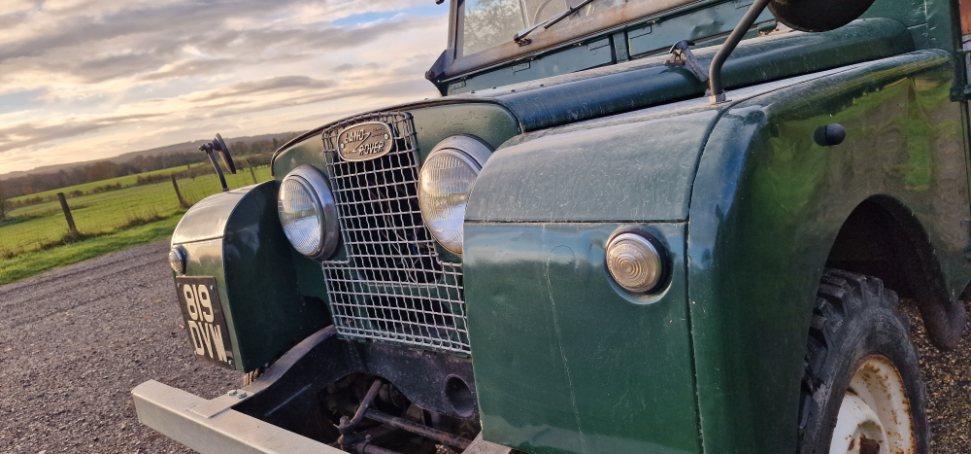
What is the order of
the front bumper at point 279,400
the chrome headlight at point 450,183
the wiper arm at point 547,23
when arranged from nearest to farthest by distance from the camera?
1. the chrome headlight at point 450,183
2. the front bumper at point 279,400
3. the wiper arm at point 547,23

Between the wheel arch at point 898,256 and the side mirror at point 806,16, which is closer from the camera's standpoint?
the side mirror at point 806,16

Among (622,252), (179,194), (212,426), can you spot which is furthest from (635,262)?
(179,194)

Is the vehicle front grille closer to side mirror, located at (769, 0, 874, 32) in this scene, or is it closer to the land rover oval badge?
the land rover oval badge

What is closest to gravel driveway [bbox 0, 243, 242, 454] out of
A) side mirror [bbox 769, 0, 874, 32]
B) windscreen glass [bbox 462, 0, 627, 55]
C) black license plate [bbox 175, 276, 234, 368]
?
black license plate [bbox 175, 276, 234, 368]

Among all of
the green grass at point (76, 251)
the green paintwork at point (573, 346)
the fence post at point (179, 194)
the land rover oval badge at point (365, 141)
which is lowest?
the green grass at point (76, 251)

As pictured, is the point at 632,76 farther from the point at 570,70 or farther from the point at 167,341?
the point at 167,341

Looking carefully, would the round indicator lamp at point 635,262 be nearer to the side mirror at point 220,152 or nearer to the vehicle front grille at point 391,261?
the vehicle front grille at point 391,261

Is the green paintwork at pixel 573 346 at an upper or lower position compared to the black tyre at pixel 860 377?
upper

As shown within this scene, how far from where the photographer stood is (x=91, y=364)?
16.5 feet

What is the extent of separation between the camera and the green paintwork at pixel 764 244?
42.4 inches

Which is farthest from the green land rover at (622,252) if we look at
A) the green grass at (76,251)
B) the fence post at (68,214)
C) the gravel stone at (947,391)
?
the fence post at (68,214)

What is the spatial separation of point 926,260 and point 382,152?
5.01 feet

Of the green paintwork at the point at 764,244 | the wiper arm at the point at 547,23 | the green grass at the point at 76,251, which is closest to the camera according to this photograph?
the green paintwork at the point at 764,244

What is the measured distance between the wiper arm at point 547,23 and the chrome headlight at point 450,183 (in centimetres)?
140
